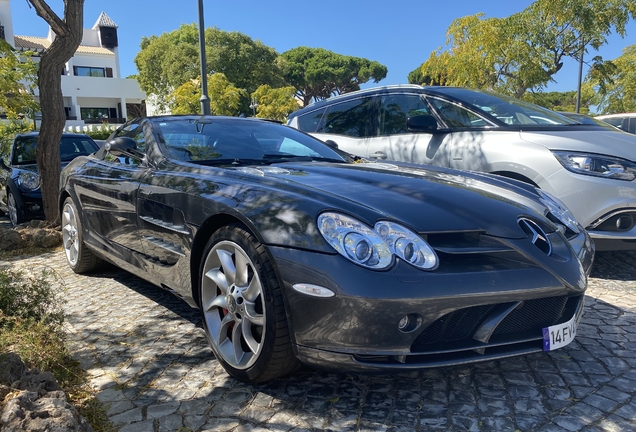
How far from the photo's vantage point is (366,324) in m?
2.14

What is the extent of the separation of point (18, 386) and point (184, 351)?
104 cm

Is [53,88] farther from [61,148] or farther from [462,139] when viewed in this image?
[462,139]

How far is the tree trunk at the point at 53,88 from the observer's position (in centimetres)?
699

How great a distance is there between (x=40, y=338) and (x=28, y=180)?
6175 mm

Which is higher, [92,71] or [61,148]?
[92,71]

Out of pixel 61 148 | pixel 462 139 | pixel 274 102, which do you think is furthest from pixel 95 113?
pixel 462 139

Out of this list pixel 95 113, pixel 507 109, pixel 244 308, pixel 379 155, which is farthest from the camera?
pixel 95 113

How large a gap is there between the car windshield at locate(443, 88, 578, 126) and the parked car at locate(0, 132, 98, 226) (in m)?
6.32

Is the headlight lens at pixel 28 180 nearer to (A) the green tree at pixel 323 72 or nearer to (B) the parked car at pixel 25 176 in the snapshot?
(B) the parked car at pixel 25 176

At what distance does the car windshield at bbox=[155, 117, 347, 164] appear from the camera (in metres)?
3.61

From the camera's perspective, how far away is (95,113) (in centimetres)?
5072

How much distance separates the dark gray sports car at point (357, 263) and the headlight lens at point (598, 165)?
3.66 ft

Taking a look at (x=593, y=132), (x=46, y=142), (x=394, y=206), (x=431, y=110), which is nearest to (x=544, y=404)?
(x=394, y=206)

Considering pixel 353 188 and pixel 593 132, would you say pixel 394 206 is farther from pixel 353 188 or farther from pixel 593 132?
pixel 593 132
